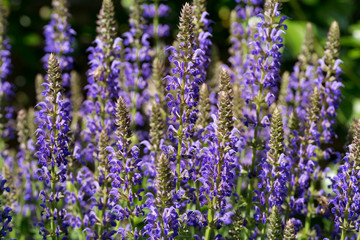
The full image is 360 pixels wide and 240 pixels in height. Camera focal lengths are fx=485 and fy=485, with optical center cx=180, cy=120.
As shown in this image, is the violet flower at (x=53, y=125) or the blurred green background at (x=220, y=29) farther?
the blurred green background at (x=220, y=29)

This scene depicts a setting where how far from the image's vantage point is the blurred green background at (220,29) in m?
8.91

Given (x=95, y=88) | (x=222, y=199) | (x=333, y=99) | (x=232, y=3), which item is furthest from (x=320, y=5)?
(x=222, y=199)

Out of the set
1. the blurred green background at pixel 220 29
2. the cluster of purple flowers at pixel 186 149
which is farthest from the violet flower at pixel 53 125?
the blurred green background at pixel 220 29

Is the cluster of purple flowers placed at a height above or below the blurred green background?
below

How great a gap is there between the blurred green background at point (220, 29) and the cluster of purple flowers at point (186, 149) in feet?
7.83

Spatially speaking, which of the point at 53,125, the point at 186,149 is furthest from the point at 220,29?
the point at 53,125

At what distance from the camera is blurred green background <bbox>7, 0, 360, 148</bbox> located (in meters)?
8.91

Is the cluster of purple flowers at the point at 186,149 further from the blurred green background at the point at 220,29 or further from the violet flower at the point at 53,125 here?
the blurred green background at the point at 220,29

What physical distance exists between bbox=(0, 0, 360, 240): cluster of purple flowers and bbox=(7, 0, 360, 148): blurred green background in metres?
2.39

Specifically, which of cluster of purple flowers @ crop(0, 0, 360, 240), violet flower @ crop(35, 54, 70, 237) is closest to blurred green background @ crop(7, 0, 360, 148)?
cluster of purple flowers @ crop(0, 0, 360, 240)

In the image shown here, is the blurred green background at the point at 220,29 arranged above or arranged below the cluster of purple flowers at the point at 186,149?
above

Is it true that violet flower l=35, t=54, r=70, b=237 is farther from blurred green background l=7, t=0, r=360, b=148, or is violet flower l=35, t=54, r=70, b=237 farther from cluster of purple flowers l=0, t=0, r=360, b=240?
blurred green background l=7, t=0, r=360, b=148

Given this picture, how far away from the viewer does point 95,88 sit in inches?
218

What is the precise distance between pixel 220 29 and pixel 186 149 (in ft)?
23.0
